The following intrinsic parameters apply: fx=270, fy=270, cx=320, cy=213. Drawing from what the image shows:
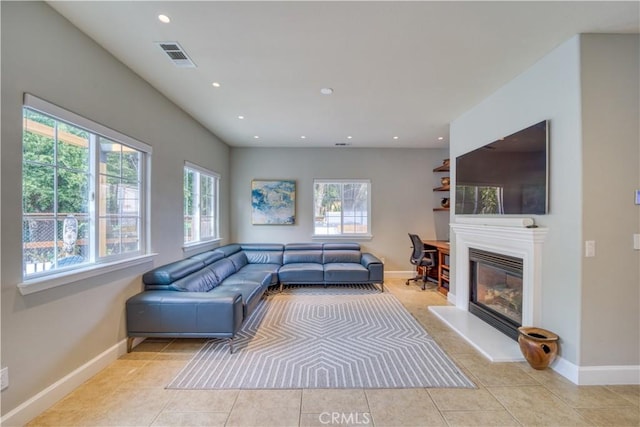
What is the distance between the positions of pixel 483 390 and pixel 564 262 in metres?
1.30

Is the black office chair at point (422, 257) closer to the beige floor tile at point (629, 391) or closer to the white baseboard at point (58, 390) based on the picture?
the beige floor tile at point (629, 391)

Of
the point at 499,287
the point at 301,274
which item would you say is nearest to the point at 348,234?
the point at 301,274

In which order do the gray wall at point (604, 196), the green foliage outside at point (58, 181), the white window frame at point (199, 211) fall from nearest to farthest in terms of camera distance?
the green foliage outside at point (58, 181)
the gray wall at point (604, 196)
the white window frame at point (199, 211)

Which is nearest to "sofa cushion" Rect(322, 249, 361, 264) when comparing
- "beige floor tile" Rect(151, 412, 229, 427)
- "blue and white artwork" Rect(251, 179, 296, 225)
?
"blue and white artwork" Rect(251, 179, 296, 225)

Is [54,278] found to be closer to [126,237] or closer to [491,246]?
[126,237]

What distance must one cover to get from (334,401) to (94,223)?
255 cm

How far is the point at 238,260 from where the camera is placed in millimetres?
4992

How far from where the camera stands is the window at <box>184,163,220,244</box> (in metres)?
4.25

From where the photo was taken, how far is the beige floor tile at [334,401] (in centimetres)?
194

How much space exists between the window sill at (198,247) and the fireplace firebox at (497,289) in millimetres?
4078

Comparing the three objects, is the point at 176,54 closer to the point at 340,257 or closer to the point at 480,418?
the point at 480,418

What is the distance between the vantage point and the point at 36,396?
1.85 metres

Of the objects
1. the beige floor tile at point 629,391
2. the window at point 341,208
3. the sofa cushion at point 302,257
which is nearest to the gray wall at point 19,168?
the sofa cushion at point 302,257

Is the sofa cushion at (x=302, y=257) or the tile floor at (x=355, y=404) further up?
the sofa cushion at (x=302, y=257)
